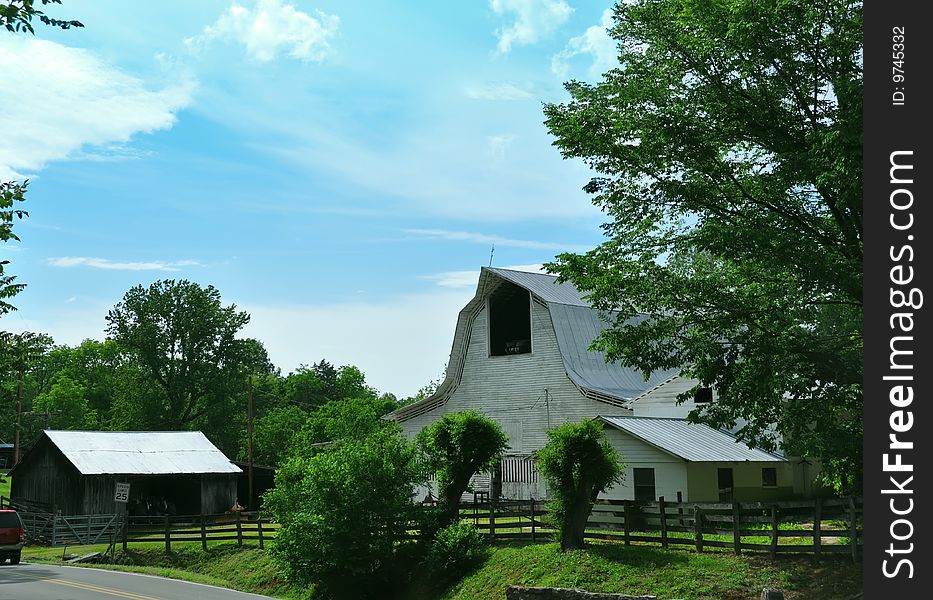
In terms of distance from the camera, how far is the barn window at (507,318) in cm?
4097

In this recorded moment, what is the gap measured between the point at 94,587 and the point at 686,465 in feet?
57.0

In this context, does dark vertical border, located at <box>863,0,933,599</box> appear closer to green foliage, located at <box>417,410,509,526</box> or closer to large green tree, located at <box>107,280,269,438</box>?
green foliage, located at <box>417,410,509,526</box>

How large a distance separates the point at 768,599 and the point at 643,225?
10485 millimetres

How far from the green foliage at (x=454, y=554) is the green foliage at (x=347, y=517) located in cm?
155

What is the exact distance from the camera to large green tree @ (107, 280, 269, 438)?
237 ft

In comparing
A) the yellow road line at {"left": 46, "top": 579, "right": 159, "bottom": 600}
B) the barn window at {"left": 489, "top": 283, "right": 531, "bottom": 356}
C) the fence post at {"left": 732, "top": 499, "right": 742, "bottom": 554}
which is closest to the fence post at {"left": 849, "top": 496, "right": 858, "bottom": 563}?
the fence post at {"left": 732, "top": 499, "right": 742, "bottom": 554}

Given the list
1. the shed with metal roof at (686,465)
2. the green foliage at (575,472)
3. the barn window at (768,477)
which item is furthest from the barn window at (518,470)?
the green foliage at (575,472)

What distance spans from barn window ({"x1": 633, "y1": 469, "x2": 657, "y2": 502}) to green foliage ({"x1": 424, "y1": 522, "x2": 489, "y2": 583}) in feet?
24.1

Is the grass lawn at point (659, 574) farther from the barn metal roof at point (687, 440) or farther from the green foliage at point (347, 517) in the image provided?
the barn metal roof at point (687, 440)

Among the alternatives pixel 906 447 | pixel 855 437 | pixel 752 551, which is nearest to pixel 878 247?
pixel 906 447

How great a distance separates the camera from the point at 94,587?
24594 mm

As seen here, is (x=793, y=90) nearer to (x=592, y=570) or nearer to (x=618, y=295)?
(x=618, y=295)

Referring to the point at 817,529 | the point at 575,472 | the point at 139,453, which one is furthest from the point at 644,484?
the point at 139,453

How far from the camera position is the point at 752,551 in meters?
20.8
